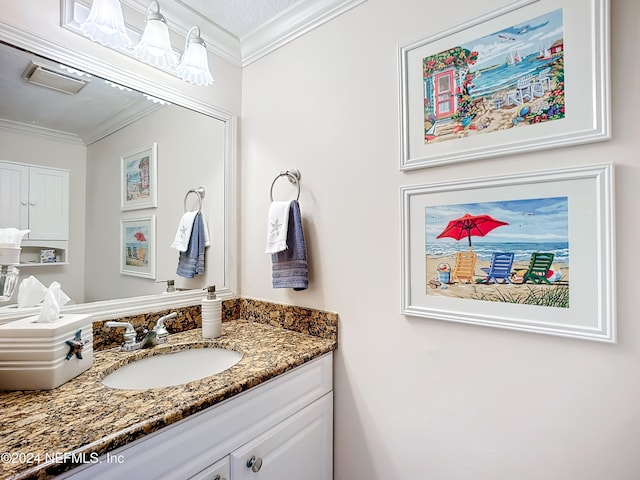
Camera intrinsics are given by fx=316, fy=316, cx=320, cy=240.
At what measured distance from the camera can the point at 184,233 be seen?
1510 millimetres

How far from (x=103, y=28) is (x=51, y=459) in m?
1.27

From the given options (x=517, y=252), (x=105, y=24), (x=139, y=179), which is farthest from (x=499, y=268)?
(x=105, y=24)

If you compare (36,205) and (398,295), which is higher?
(36,205)

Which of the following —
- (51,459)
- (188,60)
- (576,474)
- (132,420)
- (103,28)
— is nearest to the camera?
(51,459)

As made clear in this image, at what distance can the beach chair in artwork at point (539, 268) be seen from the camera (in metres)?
0.88

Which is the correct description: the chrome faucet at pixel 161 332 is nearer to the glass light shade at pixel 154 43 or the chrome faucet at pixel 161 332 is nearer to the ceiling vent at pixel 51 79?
the ceiling vent at pixel 51 79

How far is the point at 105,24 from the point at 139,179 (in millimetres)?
561

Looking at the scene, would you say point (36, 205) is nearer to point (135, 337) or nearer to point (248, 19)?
point (135, 337)

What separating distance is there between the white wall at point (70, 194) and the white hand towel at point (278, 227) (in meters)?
0.72

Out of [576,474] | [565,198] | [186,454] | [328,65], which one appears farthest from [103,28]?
[576,474]

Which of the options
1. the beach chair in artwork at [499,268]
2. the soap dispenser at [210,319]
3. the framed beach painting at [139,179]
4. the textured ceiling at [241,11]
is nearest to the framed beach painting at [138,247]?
the framed beach painting at [139,179]

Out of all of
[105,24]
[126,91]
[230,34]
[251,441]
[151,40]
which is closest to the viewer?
[251,441]

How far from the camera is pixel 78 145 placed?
121cm

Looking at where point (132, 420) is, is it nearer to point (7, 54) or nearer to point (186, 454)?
point (186, 454)
